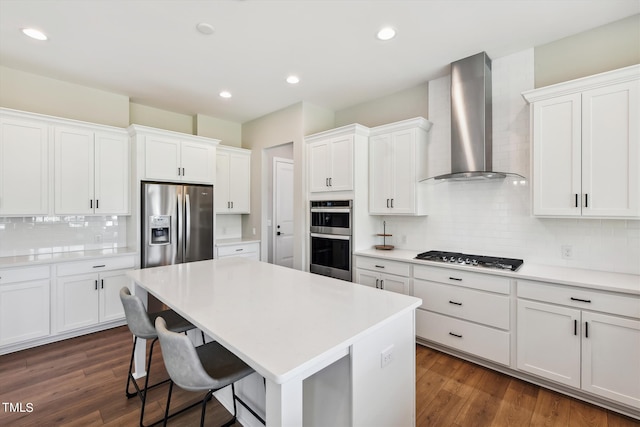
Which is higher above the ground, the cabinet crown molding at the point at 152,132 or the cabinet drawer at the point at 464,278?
the cabinet crown molding at the point at 152,132

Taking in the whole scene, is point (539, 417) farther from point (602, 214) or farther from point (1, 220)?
point (1, 220)

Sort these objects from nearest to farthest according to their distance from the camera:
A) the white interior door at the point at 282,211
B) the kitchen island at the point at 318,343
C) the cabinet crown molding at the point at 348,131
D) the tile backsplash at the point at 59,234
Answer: the kitchen island at the point at 318,343 < the tile backsplash at the point at 59,234 < the cabinet crown molding at the point at 348,131 < the white interior door at the point at 282,211

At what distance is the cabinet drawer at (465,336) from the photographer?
2.51m

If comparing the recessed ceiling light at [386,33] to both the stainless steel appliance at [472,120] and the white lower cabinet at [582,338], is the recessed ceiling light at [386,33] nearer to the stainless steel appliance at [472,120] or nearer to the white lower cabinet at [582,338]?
the stainless steel appliance at [472,120]

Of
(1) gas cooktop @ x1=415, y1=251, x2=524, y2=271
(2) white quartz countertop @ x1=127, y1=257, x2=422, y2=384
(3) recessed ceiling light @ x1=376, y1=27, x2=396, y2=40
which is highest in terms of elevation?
(3) recessed ceiling light @ x1=376, y1=27, x2=396, y2=40

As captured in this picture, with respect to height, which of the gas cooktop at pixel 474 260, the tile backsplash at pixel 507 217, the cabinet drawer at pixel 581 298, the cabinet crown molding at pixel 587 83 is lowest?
the cabinet drawer at pixel 581 298

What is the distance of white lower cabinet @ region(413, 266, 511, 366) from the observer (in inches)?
98.4

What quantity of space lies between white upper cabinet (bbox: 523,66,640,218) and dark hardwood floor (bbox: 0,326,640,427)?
1.43m

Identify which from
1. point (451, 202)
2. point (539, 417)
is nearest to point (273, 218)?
point (451, 202)

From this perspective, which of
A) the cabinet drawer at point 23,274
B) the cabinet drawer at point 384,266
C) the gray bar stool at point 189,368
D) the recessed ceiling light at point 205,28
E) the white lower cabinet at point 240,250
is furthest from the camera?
the white lower cabinet at point 240,250

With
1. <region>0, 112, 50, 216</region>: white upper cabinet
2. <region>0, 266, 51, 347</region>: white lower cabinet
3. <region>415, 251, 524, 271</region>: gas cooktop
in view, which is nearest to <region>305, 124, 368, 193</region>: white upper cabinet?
<region>415, 251, 524, 271</region>: gas cooktop

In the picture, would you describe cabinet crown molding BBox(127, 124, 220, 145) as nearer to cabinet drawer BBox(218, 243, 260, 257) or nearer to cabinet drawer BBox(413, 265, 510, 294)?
cabinet drawer BBox(218, 243, 260, 257)

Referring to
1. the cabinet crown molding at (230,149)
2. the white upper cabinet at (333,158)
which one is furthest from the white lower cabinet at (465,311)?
the cabinet crown molding at (230,149)

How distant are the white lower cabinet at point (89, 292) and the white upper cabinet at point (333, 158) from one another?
2508 mm
